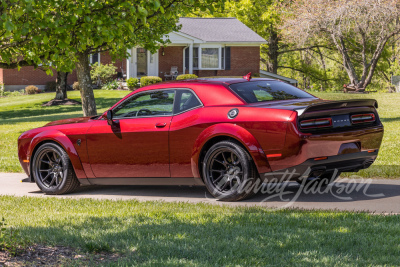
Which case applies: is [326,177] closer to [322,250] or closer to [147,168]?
[147,168]

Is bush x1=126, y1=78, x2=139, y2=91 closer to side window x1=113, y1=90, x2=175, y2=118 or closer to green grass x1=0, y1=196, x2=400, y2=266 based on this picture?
side window x1=113, y1=90, x2=175, y2=118

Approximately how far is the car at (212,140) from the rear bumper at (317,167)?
0.01m

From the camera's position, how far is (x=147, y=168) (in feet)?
27.6

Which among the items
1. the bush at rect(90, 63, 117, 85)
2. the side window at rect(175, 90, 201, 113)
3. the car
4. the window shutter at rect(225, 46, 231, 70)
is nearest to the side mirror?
the car

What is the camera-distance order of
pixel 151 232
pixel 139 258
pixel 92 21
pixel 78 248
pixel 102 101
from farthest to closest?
pixel 102 101, pixel 92 21, pixel 151 232, pixel 78 248, pixel 139 258

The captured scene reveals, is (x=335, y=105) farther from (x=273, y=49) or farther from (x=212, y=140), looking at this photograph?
(x=273, y=49)

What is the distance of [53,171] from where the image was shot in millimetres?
9172

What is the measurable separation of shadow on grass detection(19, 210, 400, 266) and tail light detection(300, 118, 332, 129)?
1063 mm

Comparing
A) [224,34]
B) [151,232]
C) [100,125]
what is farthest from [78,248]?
[224,34]

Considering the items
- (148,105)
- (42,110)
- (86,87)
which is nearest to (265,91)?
(148,105)

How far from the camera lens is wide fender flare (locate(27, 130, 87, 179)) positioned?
8.93 m

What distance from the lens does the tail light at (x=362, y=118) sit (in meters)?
7.68

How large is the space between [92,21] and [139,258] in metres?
3.46

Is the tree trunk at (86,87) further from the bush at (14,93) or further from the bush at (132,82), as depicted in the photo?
the bush at (14,93)
